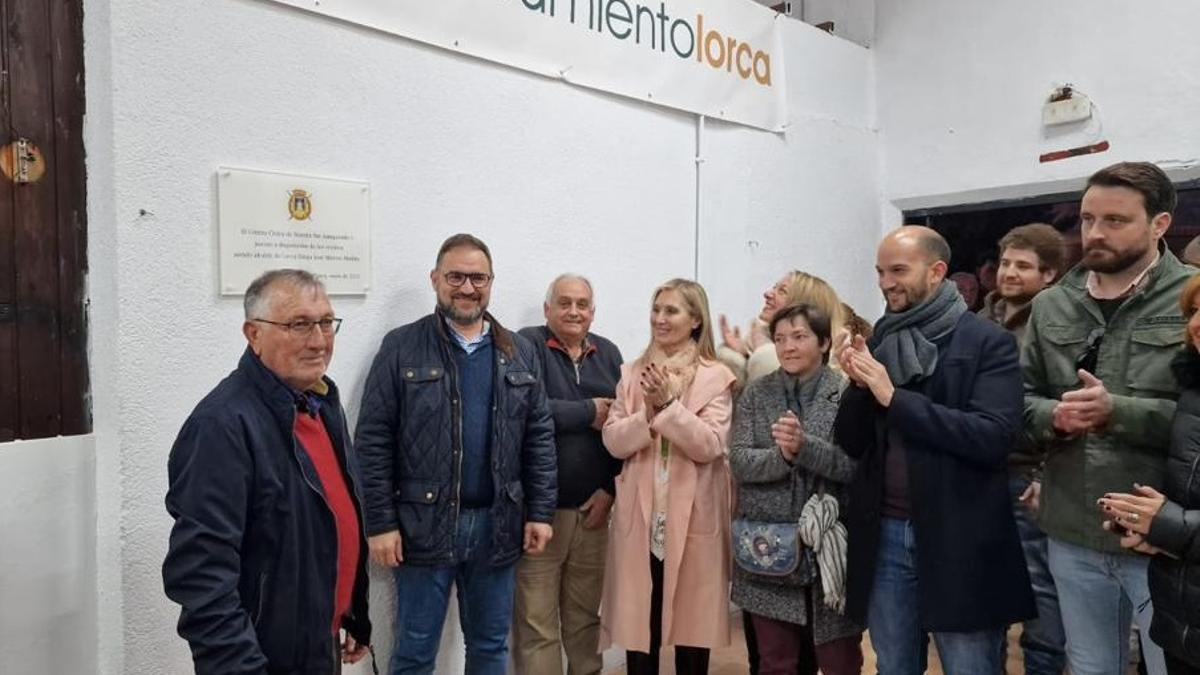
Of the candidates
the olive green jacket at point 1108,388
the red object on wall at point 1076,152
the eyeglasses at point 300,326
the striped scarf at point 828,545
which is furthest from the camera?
the red object on wall at point 1076,152

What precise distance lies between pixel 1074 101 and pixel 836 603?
2889mm

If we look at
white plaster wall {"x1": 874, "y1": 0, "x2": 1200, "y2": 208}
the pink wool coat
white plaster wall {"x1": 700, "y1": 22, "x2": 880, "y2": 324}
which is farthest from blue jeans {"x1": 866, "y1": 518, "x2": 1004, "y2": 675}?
white plaster wall {"x1": 874, "y1": 0, "x2": 1200, "y2": 208}

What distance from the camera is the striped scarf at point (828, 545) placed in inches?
87.4

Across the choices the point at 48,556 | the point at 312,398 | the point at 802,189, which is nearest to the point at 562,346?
the point at 312,398

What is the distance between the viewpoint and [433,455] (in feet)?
7.65

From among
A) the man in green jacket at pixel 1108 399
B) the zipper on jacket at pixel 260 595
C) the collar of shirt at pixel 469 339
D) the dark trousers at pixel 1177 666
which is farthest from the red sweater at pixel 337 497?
the dark trousers at pixel 1177 666

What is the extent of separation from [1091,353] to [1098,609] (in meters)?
0.64

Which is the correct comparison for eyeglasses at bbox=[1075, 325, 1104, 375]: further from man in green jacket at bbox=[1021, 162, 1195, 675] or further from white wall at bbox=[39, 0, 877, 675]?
white wall at bbox=[39, 0, 877, 675]

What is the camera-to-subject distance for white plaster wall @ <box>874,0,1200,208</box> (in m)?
3.54

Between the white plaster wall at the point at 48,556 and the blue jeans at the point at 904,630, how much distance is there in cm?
206

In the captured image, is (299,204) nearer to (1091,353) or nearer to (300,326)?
(300,326)

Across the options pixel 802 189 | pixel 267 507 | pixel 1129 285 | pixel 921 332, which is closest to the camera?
pixel 267 507

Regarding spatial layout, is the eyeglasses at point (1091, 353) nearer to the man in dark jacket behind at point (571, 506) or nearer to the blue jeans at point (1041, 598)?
the blue jeans at point (1041, 598)

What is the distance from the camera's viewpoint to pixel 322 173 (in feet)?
7.90
